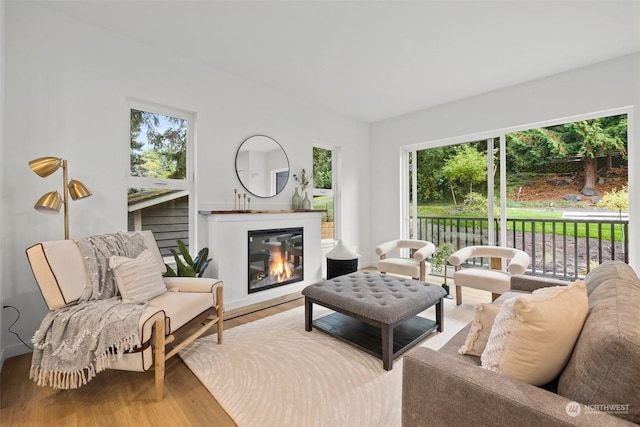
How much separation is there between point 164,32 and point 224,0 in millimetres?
800

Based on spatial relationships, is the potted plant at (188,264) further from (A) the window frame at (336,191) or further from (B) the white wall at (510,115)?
(B) the white wall at (510,115)

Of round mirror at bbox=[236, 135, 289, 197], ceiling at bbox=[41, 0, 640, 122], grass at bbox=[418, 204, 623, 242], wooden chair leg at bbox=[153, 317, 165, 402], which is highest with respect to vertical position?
ceiling at bbox=[41, 0, 640, 122]

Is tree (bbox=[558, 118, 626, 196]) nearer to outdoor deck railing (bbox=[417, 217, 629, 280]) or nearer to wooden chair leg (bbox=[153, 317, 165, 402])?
outdoor deck railing (bbox=[417, 217, 629, 280])

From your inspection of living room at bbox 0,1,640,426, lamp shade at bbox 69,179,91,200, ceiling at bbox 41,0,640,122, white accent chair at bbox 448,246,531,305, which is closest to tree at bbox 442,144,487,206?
living room at bbox 0,1,640,426

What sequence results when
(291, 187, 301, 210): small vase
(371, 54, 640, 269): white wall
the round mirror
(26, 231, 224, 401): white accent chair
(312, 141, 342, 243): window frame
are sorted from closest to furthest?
(26, 231, 224, 401): white accent chair → (371, 54, 640, 269): white wall → the round mirror → (291, 187, 301, 210): small vase → (312, 141, 342, 243): window frame

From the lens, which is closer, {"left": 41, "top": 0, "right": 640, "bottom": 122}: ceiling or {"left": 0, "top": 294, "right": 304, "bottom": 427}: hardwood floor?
{"left": 0, "top": 294, "right": 304, "bottom": 427}: hardwood floor

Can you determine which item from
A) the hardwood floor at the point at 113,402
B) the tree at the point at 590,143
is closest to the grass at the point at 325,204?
the hardwood floor at the point at 113,402

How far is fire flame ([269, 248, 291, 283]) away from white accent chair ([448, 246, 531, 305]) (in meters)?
2.00

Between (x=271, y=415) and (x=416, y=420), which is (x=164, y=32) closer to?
(x=271, y=415)

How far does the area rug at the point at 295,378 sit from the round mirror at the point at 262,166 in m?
1.77

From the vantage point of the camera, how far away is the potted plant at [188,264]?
2.68 metres

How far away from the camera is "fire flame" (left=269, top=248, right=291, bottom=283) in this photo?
11.7 feet

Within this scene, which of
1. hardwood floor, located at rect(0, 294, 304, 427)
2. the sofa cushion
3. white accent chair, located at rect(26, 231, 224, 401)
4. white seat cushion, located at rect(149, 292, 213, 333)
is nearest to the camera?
the sofa cushion

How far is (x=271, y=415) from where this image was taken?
5.08 feet
